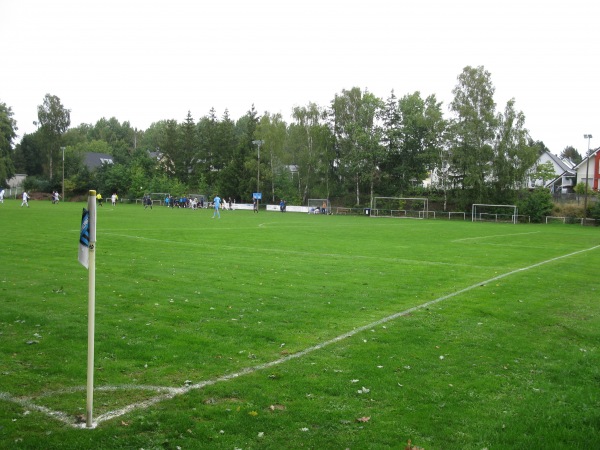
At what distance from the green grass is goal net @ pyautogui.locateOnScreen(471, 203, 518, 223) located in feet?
160

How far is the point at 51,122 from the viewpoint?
322 feet

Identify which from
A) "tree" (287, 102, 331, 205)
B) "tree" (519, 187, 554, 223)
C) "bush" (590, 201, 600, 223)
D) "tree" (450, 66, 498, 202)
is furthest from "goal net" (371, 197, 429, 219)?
"bush" (590, 201, 600, 223)

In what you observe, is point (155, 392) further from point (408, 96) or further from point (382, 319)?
point (408, 96)

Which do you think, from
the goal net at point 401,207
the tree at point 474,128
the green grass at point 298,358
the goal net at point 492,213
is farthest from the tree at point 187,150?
the green grass at point 298,358

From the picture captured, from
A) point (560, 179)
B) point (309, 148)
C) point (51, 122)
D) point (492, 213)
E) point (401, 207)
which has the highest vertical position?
point (51, 122)

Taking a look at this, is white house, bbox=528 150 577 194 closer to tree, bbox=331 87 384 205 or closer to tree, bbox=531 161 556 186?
tree, bbox=531 161 556 186

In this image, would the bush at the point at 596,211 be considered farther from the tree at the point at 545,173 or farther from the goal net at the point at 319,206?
the goal net at the point at 319,206

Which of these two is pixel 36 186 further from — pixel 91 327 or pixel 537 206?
pixel 91 327

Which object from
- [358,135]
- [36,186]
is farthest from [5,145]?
[358,135]

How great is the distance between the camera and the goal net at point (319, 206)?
73.4 meters

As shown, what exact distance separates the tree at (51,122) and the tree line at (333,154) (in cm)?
20

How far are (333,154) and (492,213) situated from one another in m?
25.8

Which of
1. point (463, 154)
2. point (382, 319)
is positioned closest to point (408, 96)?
point (463, 154)

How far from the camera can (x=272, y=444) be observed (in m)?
4.36
